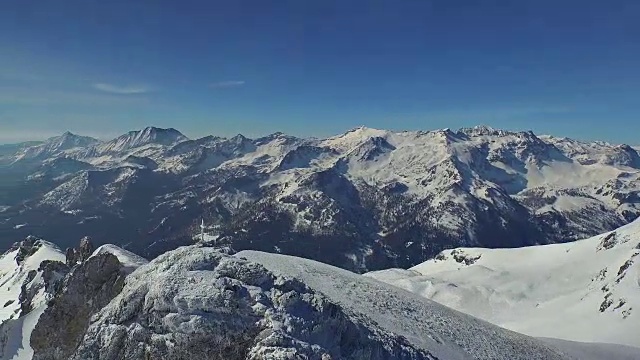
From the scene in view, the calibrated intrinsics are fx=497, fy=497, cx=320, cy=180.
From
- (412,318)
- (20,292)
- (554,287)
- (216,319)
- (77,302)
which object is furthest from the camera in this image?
(554,287)

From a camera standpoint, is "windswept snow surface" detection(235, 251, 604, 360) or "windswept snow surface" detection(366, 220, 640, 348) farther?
"windswept snow surface" detection(366, 220, 640, 348)

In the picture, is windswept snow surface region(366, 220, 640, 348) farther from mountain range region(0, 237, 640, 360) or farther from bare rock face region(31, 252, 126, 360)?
bare rock face region(31, 252, 126, 360)

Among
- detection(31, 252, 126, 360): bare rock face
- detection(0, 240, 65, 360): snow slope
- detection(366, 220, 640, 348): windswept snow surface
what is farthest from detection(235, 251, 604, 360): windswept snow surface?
detection(366, 220, 640, 348): windswept snow surface

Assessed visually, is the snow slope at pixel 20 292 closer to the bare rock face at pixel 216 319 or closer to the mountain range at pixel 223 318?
the mountain range at pixel 223 318

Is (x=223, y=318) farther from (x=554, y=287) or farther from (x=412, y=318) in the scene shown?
(x=554, y=287)

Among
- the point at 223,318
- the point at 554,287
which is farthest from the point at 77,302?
the point at 554,287

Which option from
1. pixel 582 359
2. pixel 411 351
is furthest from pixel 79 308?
pixel 582 359

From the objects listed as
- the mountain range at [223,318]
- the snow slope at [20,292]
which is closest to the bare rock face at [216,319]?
the mountain range at [223,318]
